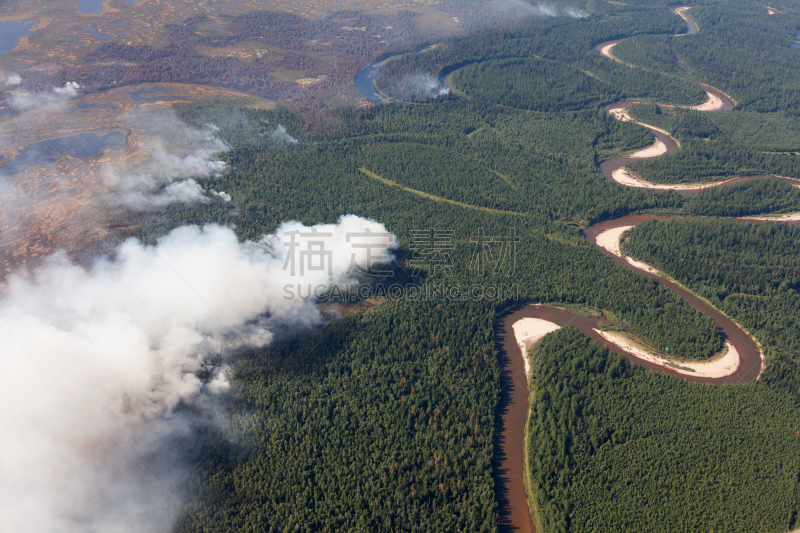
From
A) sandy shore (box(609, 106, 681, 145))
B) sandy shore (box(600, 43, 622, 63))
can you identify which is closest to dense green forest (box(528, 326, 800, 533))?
sandy shore (box(609, 106, 681, 145))

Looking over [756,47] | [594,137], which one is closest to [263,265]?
[594,137]

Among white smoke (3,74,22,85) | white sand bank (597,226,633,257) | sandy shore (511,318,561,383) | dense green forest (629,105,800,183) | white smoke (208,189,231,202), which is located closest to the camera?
sandy shore (511,318,561,383)

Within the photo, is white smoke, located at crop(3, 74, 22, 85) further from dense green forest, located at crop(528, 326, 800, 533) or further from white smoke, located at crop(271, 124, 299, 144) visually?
dense green forest, located at crop(528, 326, 800, 533)

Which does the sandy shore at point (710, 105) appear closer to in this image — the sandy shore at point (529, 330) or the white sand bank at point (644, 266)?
the white sand bank at point (644, 266)

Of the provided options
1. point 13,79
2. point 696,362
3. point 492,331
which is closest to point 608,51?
point 696,362

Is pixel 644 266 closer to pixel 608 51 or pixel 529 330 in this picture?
pixel 529 330

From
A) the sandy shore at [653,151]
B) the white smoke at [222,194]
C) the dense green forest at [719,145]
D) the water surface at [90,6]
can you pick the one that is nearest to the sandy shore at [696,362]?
the dense green forest at [719,145]
